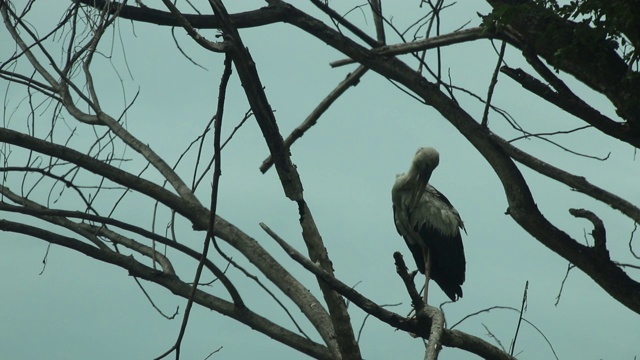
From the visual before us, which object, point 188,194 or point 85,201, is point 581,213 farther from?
point 85,201

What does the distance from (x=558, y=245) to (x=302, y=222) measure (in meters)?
1.59

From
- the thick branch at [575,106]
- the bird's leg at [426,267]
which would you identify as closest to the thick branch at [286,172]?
the thick branch at [575,106]

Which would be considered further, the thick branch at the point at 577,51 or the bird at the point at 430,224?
the bird at the point at 430,224

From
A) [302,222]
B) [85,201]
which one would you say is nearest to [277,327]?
[302,222]

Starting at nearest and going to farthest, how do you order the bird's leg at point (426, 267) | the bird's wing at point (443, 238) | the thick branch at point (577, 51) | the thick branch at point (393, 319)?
the thick branch at point (393, 319) → the thick branch at point (577, 51) → the bird's leg at point (426, 267) → the bird's wing at point (443, 238)

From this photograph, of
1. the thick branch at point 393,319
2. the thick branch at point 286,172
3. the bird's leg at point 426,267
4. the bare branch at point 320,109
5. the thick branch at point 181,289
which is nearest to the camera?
the thick branch at point 393,319

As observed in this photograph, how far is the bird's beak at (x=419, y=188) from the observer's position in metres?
10.1

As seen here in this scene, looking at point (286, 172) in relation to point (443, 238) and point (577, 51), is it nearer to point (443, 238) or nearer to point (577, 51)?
point (577, 51)

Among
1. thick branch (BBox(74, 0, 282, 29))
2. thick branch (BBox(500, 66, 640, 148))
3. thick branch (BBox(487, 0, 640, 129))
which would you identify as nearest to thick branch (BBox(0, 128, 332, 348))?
thick branch (BBox(74, 0, 282, 29))

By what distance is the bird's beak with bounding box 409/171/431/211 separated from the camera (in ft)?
33.0

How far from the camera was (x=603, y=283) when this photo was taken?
5.32m

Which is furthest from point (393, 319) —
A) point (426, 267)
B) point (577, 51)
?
point (426, 267)

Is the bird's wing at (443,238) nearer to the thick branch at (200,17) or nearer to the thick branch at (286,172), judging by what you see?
the thick branch at (200,17)

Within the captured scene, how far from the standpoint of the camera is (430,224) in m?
9.99
